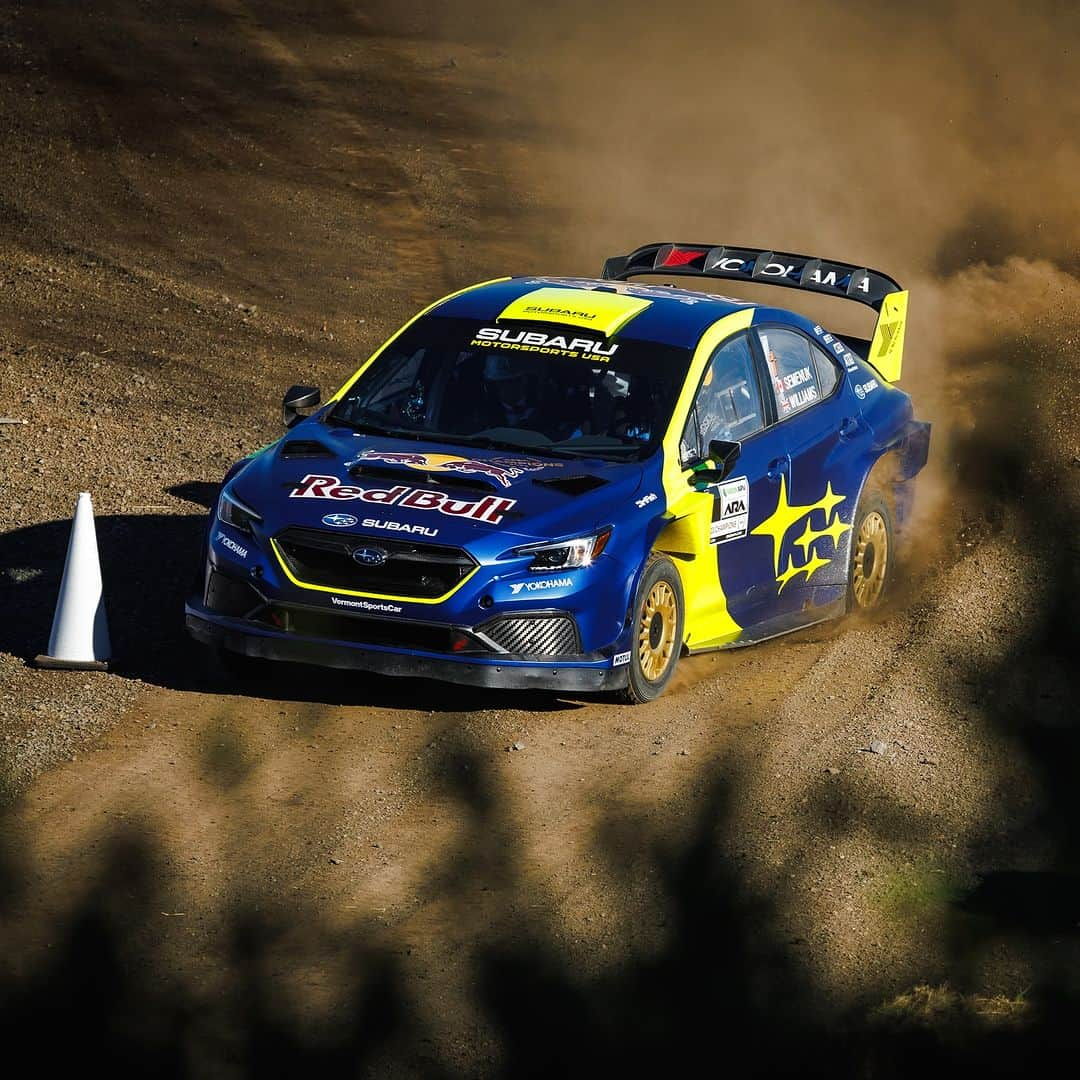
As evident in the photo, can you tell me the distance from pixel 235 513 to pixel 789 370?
296cm

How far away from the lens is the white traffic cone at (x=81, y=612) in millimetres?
8969

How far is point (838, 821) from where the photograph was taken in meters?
7.45

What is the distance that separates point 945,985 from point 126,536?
6143 mm

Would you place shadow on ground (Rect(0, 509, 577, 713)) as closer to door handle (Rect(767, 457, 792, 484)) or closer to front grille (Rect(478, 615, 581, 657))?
front grille (Rect(478, 615, 581, 657))

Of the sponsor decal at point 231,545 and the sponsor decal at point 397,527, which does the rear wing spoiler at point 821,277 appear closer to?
the sponsor decal at point 397,527

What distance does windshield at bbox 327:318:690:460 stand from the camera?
29.2 ft

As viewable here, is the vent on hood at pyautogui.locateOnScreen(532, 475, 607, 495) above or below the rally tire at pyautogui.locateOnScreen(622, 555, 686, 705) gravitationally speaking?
above

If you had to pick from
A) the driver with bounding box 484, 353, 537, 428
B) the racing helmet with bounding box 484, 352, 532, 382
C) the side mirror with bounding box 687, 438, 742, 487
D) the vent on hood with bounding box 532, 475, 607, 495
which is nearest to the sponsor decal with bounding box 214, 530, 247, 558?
the vent on hood with bounding box 532, 475, 607, 495

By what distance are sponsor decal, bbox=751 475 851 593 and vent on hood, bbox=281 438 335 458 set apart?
2.01 m

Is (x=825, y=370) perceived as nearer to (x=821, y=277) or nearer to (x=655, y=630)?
(x=821, y=277)

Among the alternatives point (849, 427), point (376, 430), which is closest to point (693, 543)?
point (376, 430)

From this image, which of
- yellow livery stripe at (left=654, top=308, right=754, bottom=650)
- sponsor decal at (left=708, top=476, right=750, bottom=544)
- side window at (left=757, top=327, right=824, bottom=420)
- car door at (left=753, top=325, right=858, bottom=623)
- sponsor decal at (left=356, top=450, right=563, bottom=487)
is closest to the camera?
sponsor decal at (left=356, top=450, right=563, bottom=487)

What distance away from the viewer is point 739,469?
29.7 ft

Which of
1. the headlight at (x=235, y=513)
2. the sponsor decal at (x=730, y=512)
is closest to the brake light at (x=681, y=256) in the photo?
the sponsor decal at (x=730, y=512)
